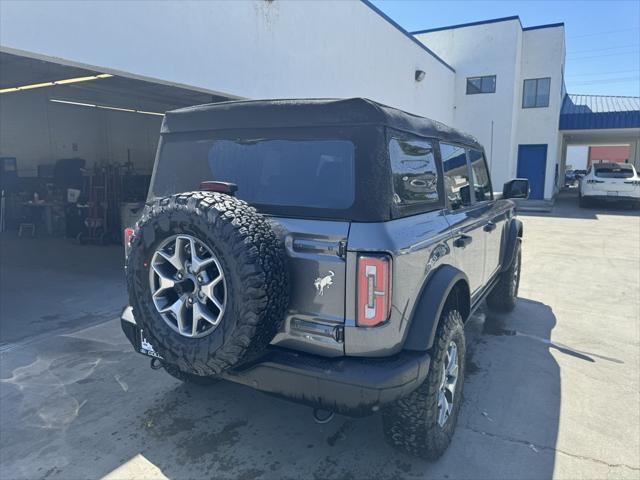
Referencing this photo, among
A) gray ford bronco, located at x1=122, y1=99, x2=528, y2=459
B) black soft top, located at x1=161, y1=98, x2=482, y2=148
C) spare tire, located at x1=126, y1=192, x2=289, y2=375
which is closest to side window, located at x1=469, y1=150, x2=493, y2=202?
black soft top, located at x1=161, y1=98, x2=482, y2=148

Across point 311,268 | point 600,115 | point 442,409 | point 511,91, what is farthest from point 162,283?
point 600,115

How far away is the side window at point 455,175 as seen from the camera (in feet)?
10.5

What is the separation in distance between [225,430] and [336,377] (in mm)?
1269

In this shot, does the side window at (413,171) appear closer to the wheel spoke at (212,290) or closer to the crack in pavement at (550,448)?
the wheel spoke at (212,290)

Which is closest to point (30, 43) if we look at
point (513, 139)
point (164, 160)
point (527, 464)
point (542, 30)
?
point (164, 160)

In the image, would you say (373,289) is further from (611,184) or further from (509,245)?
(611,184)

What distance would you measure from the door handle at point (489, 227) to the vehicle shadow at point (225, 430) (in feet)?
3.90

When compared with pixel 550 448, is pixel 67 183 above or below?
above

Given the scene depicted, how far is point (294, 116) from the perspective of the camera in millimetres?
2512

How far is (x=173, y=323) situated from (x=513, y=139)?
22.1m

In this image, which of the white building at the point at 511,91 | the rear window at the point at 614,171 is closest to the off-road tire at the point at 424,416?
the rear window at the point at 614,171

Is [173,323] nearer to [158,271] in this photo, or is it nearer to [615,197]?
[158,271]

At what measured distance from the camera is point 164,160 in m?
3.02

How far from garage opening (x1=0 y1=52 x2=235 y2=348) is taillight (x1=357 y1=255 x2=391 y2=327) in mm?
4095
